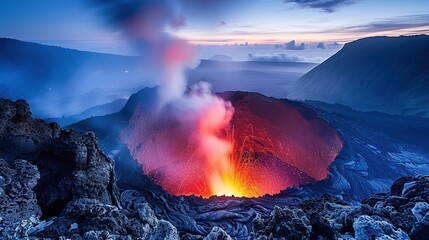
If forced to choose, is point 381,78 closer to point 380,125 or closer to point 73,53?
point 380,125

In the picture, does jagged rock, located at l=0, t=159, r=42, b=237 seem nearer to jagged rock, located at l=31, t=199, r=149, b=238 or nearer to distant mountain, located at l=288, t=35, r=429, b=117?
jagged rock, located at l=31, t=199, r=149, b=238

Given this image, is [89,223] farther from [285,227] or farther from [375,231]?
[375,231]

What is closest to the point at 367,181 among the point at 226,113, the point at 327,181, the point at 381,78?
the point at 327,181

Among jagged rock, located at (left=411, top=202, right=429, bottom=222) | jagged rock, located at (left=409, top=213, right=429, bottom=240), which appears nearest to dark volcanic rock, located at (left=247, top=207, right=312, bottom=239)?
jagged rock, located at (left=409, top=213, right=429, bottom=240)

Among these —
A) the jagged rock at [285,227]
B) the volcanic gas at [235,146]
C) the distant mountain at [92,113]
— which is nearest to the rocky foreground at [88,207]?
the jagged rock at [285,227]

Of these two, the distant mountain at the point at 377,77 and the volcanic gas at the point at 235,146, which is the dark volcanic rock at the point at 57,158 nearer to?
the volcanic gas at the point at 235,146

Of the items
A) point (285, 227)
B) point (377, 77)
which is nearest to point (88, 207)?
point (285, 227)

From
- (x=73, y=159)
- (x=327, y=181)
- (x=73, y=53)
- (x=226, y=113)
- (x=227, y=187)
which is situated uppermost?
(x=73, y=53)
